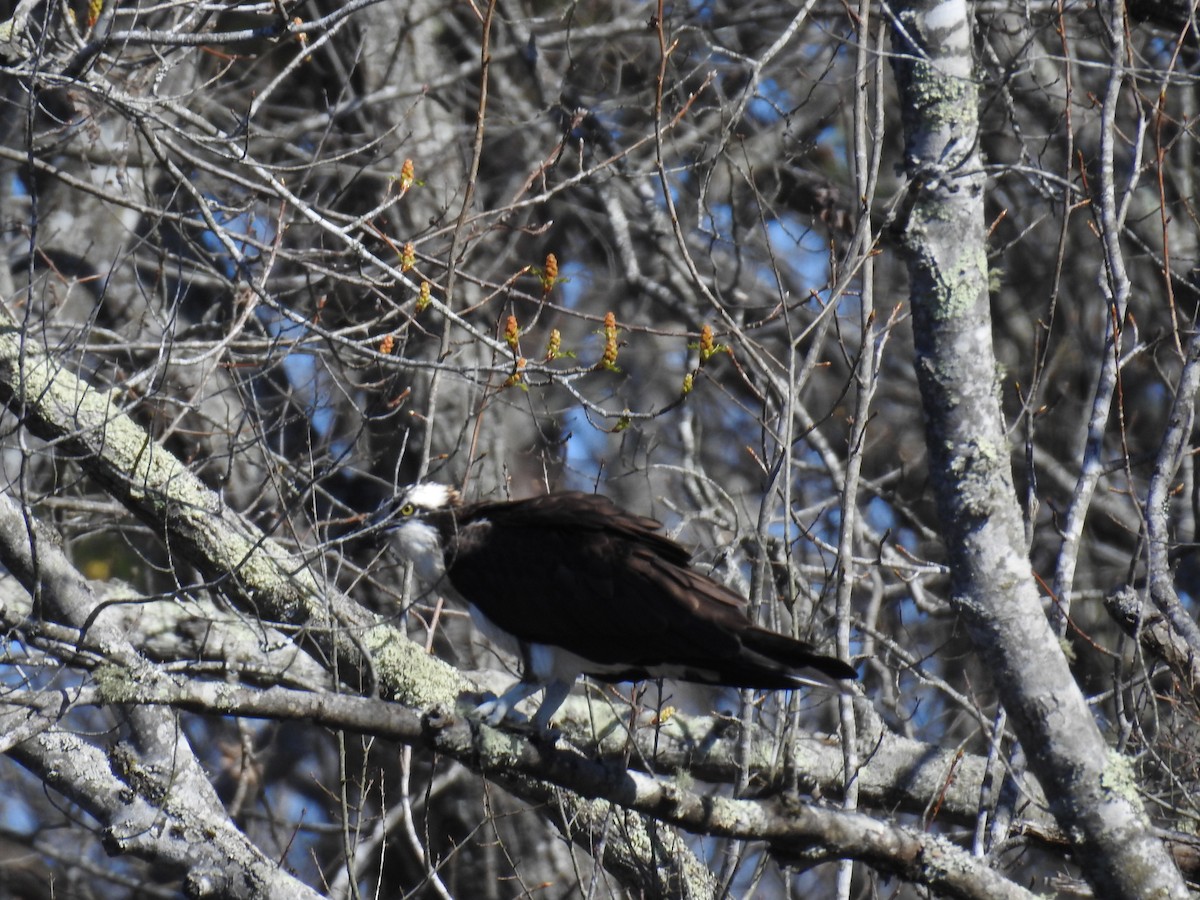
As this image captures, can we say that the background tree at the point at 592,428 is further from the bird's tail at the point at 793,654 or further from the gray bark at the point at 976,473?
the bird's tail at the point at 793,654

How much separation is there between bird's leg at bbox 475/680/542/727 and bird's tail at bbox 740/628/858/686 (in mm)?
747

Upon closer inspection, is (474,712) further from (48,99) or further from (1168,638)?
(48,99)

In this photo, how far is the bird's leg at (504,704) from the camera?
12.9 feet

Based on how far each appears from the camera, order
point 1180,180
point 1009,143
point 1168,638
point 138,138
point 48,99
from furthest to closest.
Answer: point 1009,143 < point 1180,180 < point 48,99 < point 138,138 < point 1168,638

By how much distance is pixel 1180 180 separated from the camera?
8.28m

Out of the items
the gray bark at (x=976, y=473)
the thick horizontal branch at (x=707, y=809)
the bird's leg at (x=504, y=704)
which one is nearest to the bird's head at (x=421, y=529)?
the bird's leg at (x=504, y=704)

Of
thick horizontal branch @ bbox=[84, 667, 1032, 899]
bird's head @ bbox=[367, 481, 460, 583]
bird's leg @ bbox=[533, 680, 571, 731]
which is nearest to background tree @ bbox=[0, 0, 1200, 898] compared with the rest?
thick horizontal branch @ bbox=[84, 667, 1032, 899]

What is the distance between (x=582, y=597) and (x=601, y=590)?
0.20 ft

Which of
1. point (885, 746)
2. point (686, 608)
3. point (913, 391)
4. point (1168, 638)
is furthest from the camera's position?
point (913, 391)

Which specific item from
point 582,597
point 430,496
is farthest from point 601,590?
point 430,496

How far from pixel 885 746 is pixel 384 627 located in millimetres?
2135

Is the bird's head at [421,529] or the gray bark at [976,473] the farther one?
the bird's head at [421,529]

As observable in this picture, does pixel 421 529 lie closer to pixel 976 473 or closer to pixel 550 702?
pixel 550 702

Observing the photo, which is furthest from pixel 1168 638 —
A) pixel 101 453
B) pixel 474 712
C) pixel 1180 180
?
pixel 1180 180
